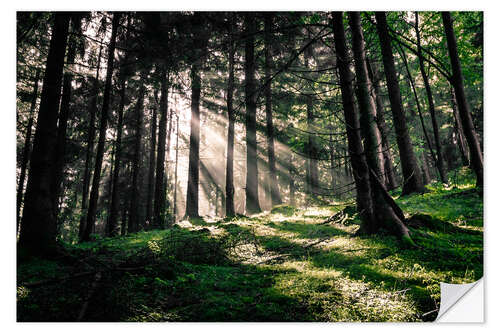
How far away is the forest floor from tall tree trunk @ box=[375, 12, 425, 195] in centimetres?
279

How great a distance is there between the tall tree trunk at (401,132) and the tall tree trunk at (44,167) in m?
7.20

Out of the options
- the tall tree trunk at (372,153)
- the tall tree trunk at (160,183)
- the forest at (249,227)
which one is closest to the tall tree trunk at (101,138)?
the forest at (249,227)

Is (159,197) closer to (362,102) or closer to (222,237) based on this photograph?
(222,237)

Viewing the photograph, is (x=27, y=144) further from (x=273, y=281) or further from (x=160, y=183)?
(x=160, y=183)

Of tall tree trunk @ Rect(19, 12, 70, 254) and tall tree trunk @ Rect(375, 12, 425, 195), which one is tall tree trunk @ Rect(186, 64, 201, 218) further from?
tall tree trunk @ Rect(375, 12, 425, 195)

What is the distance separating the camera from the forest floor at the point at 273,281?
2465mm

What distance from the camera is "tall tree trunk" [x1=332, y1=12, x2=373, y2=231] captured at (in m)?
4.08

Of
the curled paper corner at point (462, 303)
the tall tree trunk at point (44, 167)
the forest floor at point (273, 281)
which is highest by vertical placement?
the tall tree trunk at point (44, 167)

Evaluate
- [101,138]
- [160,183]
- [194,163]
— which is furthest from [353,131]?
[160,183]

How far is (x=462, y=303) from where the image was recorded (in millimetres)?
2854

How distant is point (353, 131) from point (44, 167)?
4791mm

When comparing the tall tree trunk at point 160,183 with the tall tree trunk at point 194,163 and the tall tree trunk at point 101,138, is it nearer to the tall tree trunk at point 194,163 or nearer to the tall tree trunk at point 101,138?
the tall tree trunk at point 194,163

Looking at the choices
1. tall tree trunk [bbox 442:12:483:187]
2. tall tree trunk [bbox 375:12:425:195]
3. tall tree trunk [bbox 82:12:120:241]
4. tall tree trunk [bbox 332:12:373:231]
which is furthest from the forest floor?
tall tree trunk [bbox 82:12:120:241]

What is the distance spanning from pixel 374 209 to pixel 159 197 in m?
8.35
